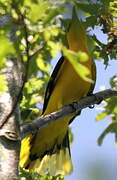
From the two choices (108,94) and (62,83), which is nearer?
(108,94)

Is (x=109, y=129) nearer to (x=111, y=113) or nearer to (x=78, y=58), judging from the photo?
(x=111, y=113)

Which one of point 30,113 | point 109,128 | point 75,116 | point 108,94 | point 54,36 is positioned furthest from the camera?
point 75,116

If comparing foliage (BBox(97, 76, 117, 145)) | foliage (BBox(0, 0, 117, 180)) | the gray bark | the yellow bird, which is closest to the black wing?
the yellow bird

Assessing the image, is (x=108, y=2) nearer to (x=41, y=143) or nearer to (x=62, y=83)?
(x=62, y=83)

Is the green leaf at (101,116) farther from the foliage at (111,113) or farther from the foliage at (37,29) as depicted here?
the foliage at (37,29)

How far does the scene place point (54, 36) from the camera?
2.43 metres

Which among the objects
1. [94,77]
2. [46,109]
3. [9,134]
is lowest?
[46,109]

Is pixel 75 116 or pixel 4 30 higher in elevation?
pixel 4 30

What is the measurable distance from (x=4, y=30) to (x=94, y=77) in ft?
9.91

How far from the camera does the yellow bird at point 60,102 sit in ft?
16.7

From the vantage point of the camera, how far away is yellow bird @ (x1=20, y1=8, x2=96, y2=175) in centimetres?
509

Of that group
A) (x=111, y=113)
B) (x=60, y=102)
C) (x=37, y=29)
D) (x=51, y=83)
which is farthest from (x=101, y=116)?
(x=37, y=29)

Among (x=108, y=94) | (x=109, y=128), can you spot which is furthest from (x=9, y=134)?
(x=109, y=128)

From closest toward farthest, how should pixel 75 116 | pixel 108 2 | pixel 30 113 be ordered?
pixel 108 2
pixel 30 113
pixel 75 116
